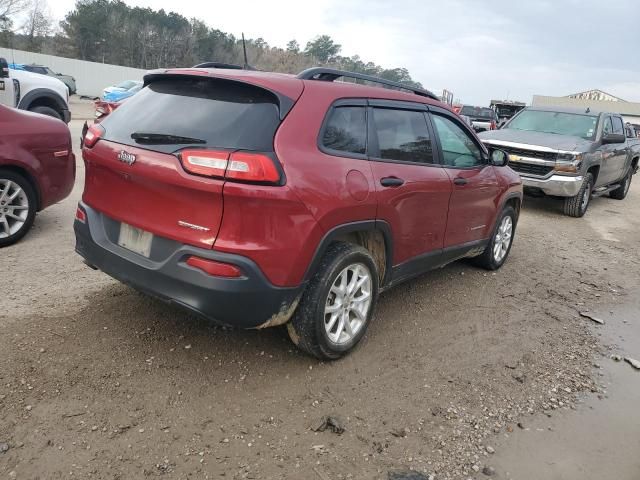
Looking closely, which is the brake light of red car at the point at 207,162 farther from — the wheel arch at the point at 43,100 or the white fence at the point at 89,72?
the white fence at the point at 89,72

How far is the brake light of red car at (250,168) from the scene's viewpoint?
8.91 ft

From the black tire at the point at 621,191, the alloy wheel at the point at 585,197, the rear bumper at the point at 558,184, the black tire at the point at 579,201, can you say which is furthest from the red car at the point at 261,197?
the black tire at the point at 621,191

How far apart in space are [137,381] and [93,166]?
1384mm

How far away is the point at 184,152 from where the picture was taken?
2828mm

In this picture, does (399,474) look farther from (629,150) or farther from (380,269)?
(629,150)

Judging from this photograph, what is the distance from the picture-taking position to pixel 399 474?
259cm

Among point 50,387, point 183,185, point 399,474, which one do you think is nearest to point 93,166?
point 183,185

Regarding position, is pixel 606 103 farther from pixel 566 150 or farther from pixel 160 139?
pixel 160 139

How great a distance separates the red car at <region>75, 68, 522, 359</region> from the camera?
278 centimetres

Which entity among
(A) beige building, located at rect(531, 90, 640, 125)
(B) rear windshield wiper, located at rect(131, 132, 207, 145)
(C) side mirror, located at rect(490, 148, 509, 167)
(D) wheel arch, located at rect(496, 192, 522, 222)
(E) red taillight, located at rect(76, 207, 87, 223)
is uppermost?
(A) beige building, located at rect(531, 90, 640, 125)

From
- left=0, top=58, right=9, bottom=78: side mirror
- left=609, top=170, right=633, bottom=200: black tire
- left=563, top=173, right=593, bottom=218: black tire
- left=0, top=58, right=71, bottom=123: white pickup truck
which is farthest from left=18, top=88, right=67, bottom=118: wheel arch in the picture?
left=609, top=170, right=633, bottom=200: black tire

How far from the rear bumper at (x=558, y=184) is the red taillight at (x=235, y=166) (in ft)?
24.0

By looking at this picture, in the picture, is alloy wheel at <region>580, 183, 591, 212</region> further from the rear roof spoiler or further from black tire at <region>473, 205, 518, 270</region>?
the rear roof spoiler

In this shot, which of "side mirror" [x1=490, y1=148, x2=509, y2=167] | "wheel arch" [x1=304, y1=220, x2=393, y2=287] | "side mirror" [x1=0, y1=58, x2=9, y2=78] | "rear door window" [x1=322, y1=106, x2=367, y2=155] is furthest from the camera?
"side mirror" [x1=0, y1=58, x2=9, y2=78]
